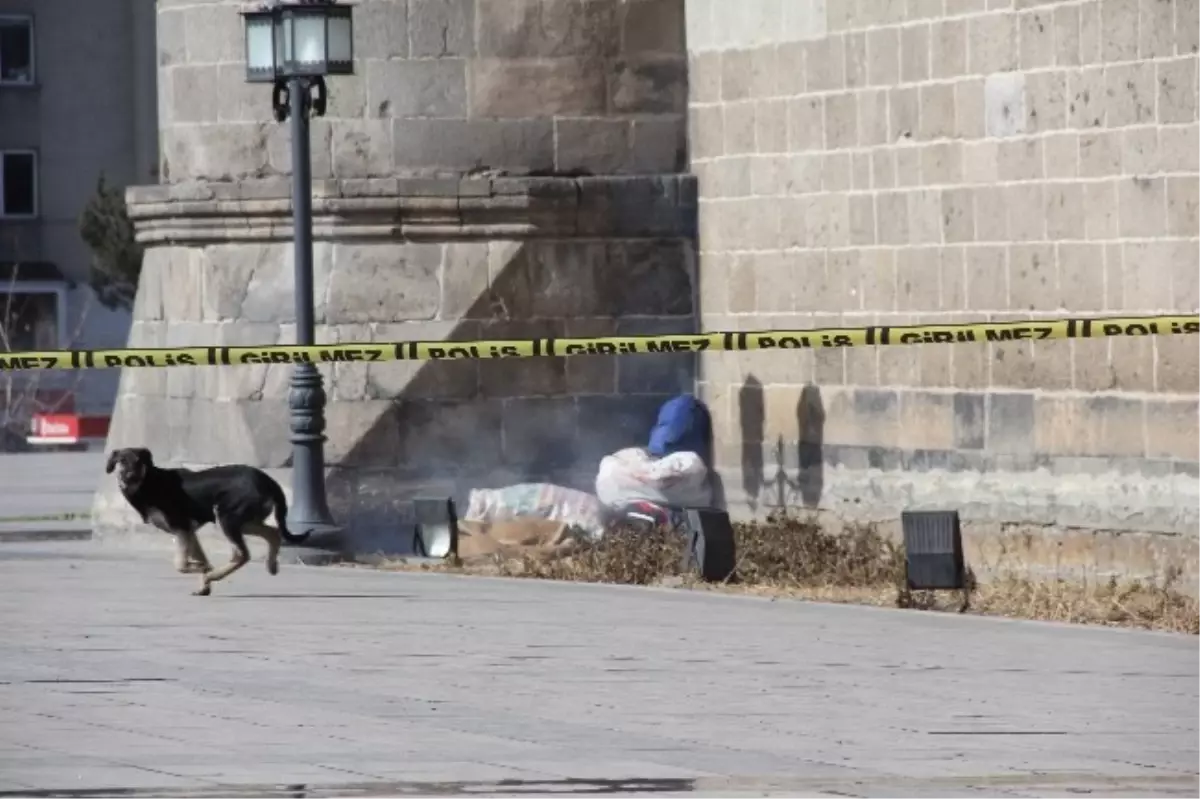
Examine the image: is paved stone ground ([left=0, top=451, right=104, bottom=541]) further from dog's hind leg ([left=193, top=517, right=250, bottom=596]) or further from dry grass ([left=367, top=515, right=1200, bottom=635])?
dog's hind leg ([left=193, top=517, right=250, bottom=596])

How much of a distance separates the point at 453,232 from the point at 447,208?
0.49ft

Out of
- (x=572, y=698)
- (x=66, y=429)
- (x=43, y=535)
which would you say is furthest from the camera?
(x=66, y=429)

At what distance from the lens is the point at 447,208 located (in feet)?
62.6

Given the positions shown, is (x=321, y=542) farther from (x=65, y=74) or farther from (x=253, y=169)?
(x=65, y=74)

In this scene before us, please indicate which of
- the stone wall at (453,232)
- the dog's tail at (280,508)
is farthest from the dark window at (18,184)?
the dog's tail at (280,508)

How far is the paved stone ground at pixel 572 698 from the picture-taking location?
9.66 m

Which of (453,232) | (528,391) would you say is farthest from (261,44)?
(528,391)

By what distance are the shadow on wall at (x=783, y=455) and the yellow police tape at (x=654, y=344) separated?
6.46 ft

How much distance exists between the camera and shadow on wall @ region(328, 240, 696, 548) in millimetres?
19062

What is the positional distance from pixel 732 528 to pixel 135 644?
4.45 meters

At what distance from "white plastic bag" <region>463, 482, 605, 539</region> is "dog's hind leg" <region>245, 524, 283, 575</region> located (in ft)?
7.85

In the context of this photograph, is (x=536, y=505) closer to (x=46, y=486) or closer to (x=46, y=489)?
(x=46, y=489)

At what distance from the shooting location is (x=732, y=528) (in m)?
17.0

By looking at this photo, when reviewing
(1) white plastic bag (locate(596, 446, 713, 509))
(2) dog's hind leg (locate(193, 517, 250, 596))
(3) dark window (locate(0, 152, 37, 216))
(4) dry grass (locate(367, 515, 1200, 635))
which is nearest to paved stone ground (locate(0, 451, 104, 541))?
(1) white plastic bag (locate(596, 446, 713, 509))
